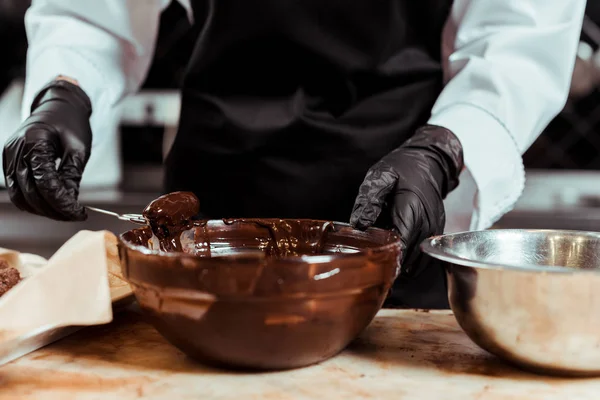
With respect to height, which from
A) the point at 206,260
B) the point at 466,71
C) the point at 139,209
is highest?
the point at 466,71

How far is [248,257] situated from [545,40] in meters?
0.74

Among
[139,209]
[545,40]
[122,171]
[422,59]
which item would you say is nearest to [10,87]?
[122,171]

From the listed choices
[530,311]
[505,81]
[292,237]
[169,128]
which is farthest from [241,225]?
[169,128]

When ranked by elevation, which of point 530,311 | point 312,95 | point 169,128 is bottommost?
point 169,128

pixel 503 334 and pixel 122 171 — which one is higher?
pixel 503 334

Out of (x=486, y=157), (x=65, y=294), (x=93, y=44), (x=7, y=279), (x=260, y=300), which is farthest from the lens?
(x=93, y=44)

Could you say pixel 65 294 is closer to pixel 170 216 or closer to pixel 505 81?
pixel 170 216

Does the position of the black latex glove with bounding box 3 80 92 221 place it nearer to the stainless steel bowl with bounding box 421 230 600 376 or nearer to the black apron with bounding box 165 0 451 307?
the black apron with bounding box 165 0 451 307

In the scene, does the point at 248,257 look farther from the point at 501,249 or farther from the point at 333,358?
the point at 501,249

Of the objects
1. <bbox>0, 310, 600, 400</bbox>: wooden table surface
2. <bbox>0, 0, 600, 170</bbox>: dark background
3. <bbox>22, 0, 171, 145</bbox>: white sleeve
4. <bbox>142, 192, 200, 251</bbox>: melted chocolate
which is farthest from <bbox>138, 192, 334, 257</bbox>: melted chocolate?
<bbox>0, 0, 600, 170</bbox>: dark background

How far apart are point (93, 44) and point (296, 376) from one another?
3.04ft

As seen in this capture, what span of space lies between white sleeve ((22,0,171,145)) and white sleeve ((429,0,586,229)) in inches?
25.4

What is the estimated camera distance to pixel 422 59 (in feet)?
3.73

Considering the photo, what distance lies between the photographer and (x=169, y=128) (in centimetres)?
260
